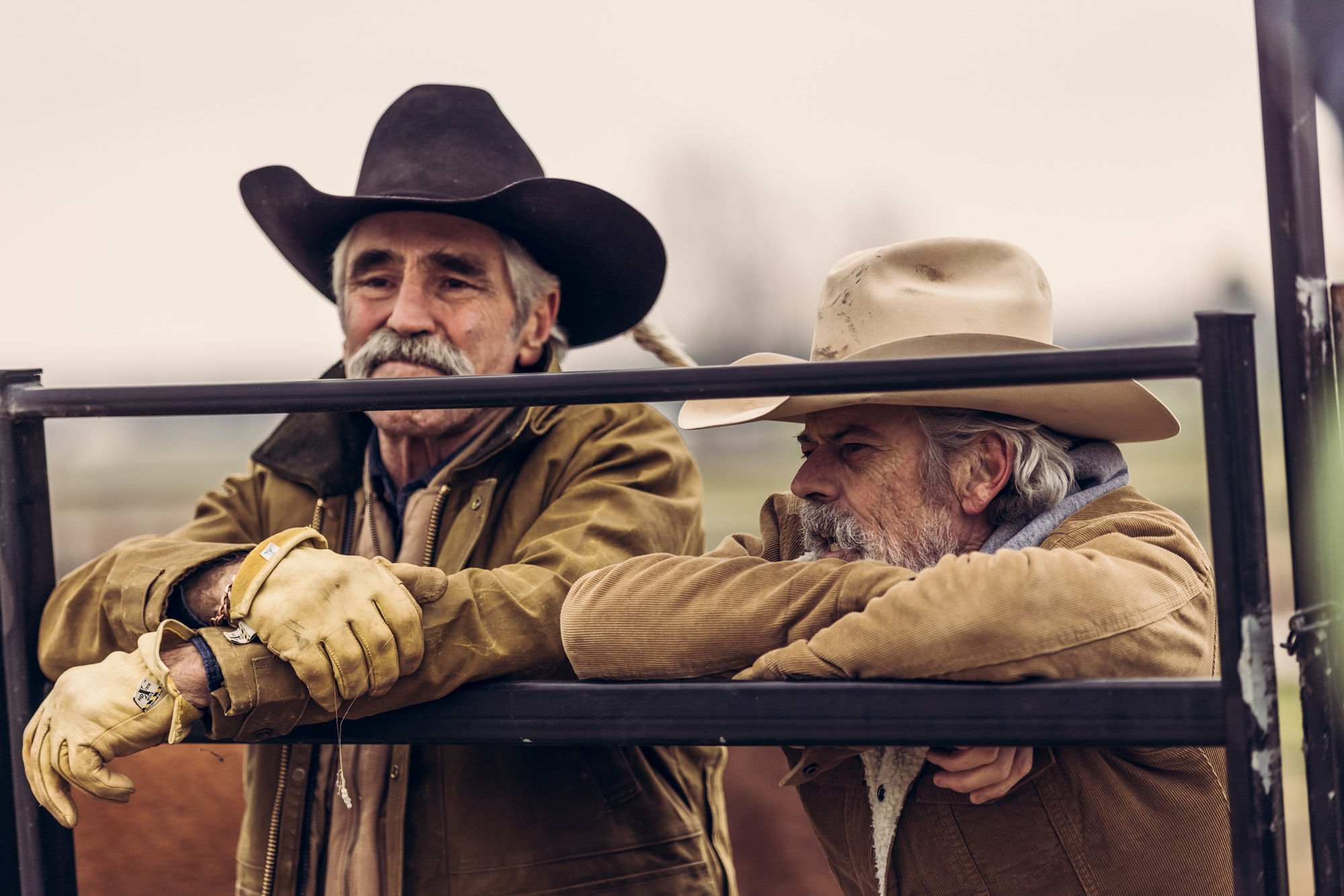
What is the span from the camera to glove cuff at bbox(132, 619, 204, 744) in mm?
1367

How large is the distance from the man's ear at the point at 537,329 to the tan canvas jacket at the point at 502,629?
294 millimetres

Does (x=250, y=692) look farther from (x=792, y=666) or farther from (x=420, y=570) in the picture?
(x=792, y=666)

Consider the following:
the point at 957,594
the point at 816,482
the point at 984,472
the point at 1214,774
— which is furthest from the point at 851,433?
the point at 1214,774

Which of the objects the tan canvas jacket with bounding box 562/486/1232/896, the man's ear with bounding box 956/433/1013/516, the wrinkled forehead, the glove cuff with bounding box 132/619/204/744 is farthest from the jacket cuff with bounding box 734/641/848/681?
the wrinkled forehead

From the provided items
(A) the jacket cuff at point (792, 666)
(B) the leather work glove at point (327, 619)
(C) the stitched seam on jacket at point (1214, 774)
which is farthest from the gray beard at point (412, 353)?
(C) the stitched seam on jacket at point (1214, 774)

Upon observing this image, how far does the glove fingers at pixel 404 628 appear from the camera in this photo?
142 cm

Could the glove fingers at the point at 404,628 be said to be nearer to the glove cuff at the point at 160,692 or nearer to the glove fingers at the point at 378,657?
the glove fingers at the point at 378,657

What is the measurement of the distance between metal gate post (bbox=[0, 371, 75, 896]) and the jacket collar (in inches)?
30.2

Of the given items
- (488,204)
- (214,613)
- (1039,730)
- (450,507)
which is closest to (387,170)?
(488,204)

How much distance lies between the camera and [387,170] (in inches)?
95.2

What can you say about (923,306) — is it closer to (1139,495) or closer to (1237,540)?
(1139,495)

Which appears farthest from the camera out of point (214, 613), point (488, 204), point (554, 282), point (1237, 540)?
point (554, 282)

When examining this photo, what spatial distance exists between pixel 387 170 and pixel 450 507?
769mm

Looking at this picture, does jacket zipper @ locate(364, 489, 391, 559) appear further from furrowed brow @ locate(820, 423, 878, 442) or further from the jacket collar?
furrowed brow @ locate(820, 423, 878, 442)
